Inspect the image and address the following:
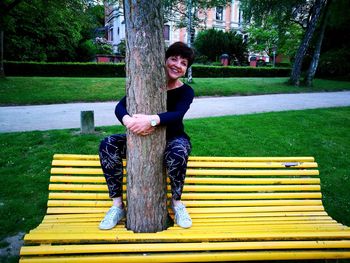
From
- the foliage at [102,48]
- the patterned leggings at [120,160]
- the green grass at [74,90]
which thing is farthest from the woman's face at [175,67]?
the foliage at [102,48]

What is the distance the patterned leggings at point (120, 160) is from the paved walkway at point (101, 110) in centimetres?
540

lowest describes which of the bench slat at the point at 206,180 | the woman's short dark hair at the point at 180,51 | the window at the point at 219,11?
the bench slat at the point at 206,180

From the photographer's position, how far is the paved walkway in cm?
802

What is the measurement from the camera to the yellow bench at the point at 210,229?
2.18 meters

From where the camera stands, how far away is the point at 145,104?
8.12 ft

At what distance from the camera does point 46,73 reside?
21516mm

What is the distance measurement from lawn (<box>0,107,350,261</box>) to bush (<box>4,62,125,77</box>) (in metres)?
14.7

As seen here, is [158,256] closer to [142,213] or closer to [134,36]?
[142,213]

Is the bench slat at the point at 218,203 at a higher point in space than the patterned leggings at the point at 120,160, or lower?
lower

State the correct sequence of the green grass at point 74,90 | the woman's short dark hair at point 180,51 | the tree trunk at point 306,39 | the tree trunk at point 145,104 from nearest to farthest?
the tree trunk at point 145,104 < the woman's short dark hair at point 180,51 < the green grass at point 74,90 < the tree trunk at point 306,39

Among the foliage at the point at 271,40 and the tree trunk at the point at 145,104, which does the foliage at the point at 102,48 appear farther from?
the tree trunk at the point at 145,104

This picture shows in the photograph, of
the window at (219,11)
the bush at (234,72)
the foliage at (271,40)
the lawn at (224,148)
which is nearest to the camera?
the lawn at (224,148)

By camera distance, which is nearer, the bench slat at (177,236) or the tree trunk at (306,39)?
the bench slat at (177,236)

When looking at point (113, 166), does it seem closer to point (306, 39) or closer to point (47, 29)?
point (306, 39)
